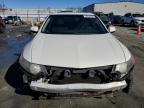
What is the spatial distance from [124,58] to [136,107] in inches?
34.9

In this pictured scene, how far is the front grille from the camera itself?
189 inches

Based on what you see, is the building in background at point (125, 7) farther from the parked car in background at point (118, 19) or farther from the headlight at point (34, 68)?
the headlight at point (34, 68)

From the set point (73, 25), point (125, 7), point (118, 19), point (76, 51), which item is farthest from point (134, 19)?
point (125, 7)

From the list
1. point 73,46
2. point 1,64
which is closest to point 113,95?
point 73,46

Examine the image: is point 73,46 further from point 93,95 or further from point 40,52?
point 93,95

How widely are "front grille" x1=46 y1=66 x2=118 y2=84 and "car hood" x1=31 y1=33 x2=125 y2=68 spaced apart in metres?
0.07

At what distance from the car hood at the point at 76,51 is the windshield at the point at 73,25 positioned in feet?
1.77

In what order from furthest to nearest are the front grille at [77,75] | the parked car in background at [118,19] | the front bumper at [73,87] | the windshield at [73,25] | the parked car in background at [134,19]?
1. the parked car in background at [118,19]
2. the parked car in background at [134,19]
3. the windshield at [73,25]
4. the front grille at [77,75]
5. the front bumper at [73,87]

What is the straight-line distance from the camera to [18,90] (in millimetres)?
6055

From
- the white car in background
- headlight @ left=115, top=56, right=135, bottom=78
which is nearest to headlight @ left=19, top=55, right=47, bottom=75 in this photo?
the white car in background

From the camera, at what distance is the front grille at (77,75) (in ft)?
15.7

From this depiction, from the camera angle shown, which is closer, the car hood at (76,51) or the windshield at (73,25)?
the car hood at (76,51)

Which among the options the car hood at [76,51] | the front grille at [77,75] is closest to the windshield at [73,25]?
the car hood at [76,51]

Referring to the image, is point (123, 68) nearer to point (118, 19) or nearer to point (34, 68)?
point (34, 68)
